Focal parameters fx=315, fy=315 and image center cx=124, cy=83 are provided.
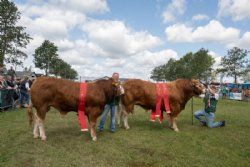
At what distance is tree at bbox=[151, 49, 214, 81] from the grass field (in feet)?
203

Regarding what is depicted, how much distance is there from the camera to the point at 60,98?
871 cm

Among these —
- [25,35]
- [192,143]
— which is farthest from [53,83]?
[25,35]

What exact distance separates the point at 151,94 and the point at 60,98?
335cm

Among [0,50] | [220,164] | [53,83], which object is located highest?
[0,50]

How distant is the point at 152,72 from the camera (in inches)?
4806

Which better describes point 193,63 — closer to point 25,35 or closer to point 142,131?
point 25,35

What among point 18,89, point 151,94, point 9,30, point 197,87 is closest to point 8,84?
point 18,89

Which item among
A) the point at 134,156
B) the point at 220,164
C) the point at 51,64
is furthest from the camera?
the point at 51,64

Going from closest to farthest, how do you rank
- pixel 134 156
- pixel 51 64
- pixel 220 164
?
pixel 220 164 → pixel 134 156 → pixel 51 64

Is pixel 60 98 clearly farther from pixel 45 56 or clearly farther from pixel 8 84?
pixel 45 56

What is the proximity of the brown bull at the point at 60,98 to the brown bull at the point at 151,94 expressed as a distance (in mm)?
1798

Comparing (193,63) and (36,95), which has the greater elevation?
(193,63)

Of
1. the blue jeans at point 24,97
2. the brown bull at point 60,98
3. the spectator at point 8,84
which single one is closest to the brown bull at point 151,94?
the brown bull at point 60,98

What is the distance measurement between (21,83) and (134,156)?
11670 mm
